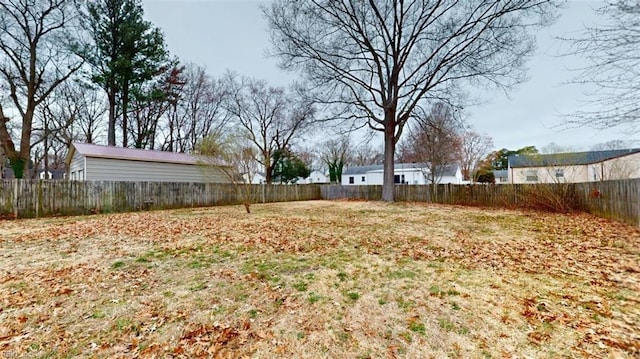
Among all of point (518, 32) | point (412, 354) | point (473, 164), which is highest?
point (518, 32)

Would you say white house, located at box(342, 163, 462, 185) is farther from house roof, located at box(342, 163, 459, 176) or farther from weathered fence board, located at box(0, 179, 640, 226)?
weathered fence board, located at box(0, 179, 640, 226)

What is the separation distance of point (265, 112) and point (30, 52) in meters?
13.3

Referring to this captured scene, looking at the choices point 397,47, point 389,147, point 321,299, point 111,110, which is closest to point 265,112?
point 111,110

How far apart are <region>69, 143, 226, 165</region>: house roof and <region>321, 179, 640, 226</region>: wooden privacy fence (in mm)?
10835

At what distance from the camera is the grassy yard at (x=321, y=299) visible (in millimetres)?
1897

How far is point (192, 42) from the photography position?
13977mm

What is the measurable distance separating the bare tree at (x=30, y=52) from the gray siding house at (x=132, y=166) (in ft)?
7.97

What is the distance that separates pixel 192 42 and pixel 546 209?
18018 millimetres

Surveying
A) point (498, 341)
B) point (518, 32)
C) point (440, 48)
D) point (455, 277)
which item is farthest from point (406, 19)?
point (498, 341)

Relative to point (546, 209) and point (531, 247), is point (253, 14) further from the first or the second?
point (546, 209)

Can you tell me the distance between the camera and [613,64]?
4027mm

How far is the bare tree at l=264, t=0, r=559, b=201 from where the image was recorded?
11.1 metres

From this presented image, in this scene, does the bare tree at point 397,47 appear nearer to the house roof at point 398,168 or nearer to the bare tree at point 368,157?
the house roof at point 398,168

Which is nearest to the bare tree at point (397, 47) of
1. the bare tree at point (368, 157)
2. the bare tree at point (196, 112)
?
the bare tree at point (196, 112)
